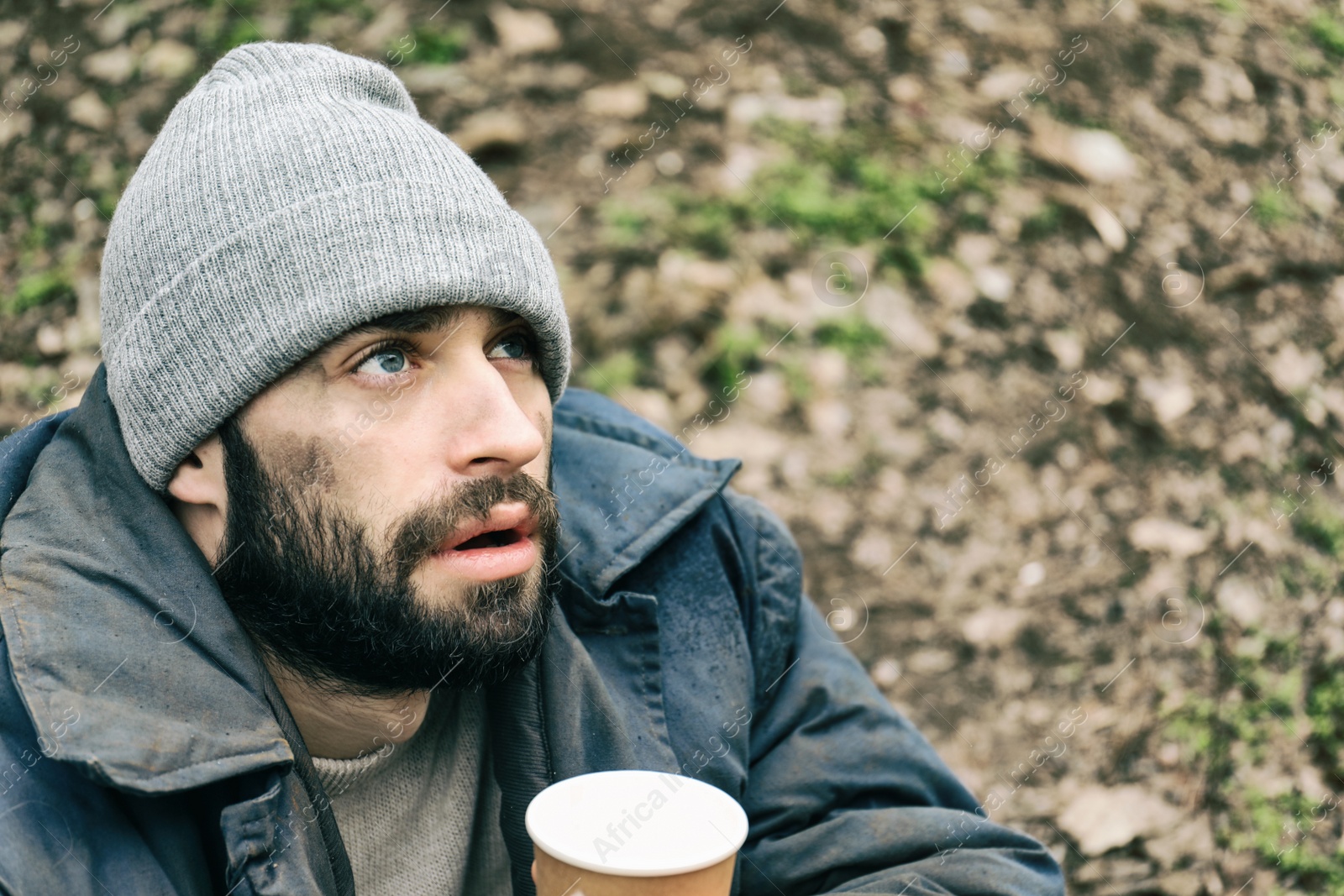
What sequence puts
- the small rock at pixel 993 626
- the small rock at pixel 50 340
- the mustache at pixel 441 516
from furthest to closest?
the small rock at pixel 50 340
the small rock at pixel 993 626
the mustache at pixel 441 516

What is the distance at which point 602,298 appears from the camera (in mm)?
3635

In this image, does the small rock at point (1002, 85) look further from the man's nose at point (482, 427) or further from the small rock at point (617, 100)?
the man's nose at point (482, 427)

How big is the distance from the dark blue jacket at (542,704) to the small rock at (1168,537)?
145cm

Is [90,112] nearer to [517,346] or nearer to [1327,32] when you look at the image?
[517,346]

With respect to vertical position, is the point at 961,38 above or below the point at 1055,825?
above

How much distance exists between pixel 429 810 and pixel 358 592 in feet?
1.83

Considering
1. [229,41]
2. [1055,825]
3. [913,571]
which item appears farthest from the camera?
[229,41]

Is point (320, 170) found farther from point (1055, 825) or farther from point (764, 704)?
point (1055, 825)

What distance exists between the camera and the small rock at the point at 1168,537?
128 inches

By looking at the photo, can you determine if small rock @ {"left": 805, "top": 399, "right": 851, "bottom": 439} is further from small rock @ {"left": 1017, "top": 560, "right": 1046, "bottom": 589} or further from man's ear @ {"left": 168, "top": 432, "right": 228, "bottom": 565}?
man's ear @ {"left": 168, "top": 432, "right": 228, "bottom": 565}

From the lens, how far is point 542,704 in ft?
6.51

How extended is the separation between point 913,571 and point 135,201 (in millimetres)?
2387

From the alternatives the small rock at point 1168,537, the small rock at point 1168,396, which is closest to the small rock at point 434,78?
the small rock at point 1168,396

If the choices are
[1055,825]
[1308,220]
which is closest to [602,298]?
[1055,825]
